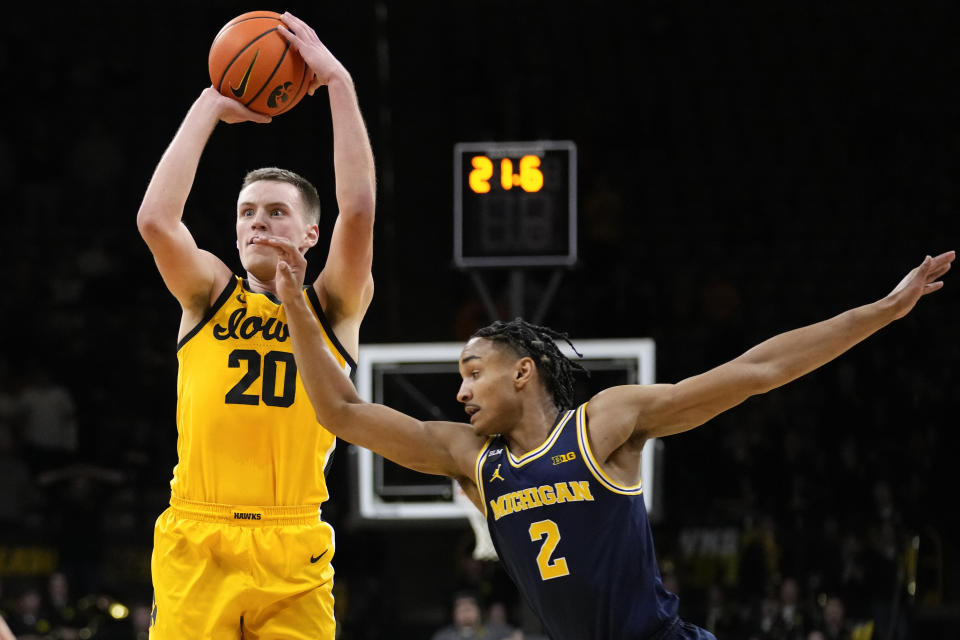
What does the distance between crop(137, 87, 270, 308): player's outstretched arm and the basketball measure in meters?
0.17

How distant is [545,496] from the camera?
3699 millimetres

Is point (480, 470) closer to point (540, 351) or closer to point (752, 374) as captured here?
point (540, 351)

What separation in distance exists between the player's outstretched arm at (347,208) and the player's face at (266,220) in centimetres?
15

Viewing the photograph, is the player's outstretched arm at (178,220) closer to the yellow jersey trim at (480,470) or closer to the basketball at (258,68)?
the basketball at (258,68)

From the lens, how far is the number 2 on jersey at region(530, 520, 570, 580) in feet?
12.1

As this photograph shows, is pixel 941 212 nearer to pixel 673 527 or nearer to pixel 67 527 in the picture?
pixel 673 527

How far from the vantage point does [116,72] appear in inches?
586

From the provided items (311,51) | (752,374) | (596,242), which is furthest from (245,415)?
(596,242)

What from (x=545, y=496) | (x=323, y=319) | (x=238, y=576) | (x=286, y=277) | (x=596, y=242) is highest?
(x=596, y=242)

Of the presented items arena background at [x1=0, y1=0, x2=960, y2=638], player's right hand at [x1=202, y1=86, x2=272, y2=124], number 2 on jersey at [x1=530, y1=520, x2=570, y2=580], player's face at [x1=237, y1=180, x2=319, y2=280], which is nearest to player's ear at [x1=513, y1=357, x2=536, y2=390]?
number 2 on jersey at [x1=530, y1=520, x2=570, y2=580]

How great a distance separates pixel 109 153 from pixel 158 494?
4.11 metres

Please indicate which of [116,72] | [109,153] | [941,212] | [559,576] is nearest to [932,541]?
[941,212]

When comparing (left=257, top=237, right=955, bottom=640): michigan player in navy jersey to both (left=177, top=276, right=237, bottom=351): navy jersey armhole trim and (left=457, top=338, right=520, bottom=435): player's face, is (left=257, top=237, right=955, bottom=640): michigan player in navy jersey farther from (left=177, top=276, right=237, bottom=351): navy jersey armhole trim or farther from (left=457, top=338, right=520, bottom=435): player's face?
(left=177, top=276, right=237, bottom=351): navy jersey armhole trim

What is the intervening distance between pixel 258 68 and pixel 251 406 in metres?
1.12
